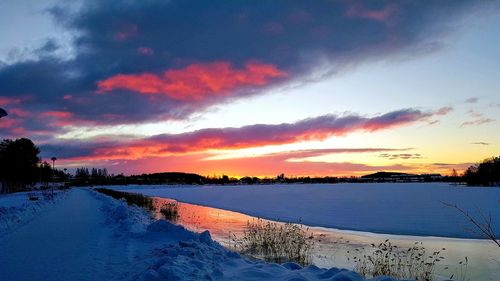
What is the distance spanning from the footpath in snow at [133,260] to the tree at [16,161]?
199 feet

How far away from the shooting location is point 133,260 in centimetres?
1000

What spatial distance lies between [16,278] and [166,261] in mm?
3077

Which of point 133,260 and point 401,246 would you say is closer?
point 133,260

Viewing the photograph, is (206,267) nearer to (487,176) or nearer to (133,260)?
(133,260)

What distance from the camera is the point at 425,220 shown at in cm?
2347

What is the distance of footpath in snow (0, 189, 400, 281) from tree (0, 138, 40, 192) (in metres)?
60.7

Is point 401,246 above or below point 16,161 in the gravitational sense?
below

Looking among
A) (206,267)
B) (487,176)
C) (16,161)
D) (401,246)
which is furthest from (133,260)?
(487,176)

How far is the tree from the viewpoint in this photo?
220 feet

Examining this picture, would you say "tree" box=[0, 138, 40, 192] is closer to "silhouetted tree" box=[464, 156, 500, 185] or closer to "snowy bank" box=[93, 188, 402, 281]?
"snowy bank" box=[93, 188, 402, 281]

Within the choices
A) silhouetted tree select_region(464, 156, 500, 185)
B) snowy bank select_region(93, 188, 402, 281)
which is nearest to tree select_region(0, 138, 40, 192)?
snowy bank select_region(93, 188, 402, 281)

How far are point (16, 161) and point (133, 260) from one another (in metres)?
69.3

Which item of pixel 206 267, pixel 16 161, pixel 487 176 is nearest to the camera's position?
pixel 206 267

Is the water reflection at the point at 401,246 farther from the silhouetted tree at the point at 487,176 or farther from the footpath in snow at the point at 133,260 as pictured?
the silhouetted tree at the point at 487,176
